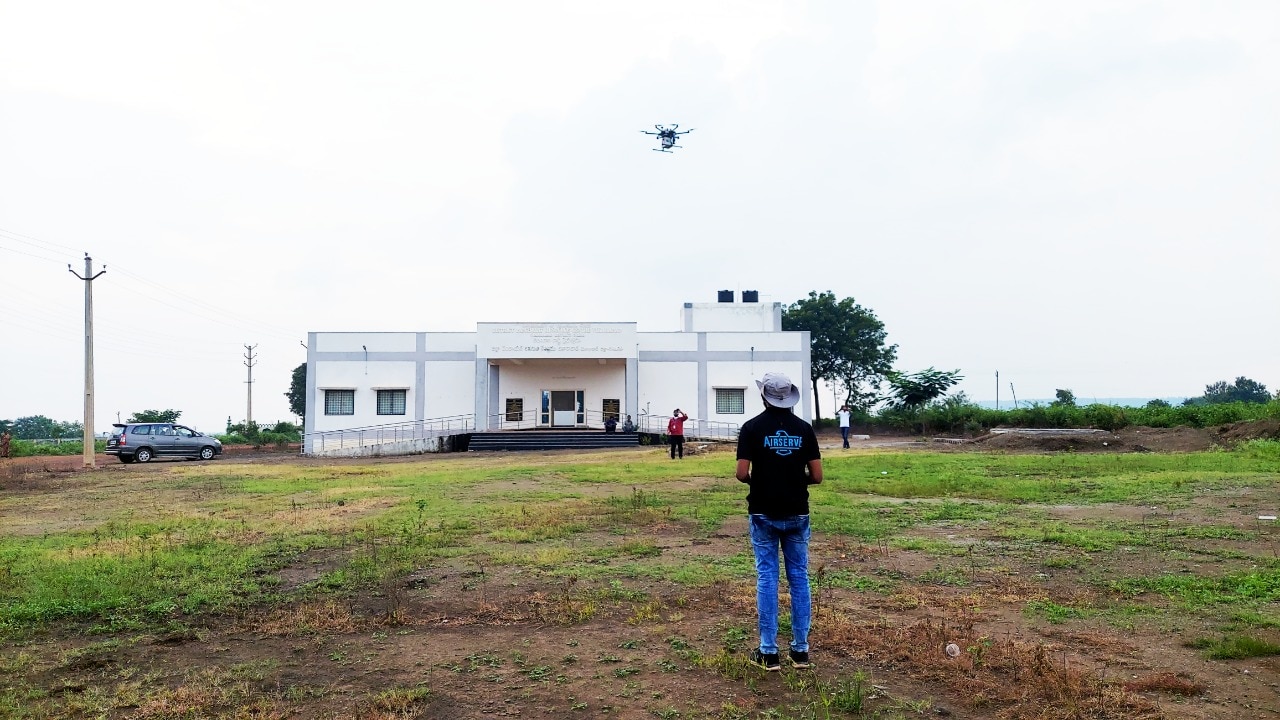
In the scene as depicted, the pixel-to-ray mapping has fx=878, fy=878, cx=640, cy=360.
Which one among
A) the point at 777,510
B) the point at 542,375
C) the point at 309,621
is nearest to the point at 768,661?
the point at 777,510

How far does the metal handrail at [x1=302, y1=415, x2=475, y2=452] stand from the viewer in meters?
40.0

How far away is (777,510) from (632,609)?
2004 mm

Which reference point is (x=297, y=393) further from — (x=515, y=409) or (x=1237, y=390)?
(x=1237, y=390)

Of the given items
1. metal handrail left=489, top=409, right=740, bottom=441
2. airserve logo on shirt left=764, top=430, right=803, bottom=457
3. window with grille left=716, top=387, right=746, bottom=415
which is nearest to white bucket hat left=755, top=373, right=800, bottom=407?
airserve logo on shirt left=764, top=430, right=803, bottom=457

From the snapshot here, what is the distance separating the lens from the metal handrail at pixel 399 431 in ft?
131

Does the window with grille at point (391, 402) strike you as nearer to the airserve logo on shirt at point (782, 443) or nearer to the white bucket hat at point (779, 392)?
the white bucket hat at point (779, 392)

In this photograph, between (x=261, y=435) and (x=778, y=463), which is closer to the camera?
(x=778, y=463)

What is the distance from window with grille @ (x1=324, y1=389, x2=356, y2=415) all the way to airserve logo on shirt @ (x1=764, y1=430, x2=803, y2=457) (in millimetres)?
39235

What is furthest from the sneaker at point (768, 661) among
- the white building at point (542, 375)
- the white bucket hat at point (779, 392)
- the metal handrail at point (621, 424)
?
the metal handrail at point (621, 424)

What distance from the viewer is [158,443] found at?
3344cm

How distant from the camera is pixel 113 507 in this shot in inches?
580

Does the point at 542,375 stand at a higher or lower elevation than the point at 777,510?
higher

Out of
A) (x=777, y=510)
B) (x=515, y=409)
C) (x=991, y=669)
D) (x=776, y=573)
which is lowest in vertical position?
(x=991, y=669)

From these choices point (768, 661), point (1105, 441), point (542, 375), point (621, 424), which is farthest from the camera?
point (542, 375)
